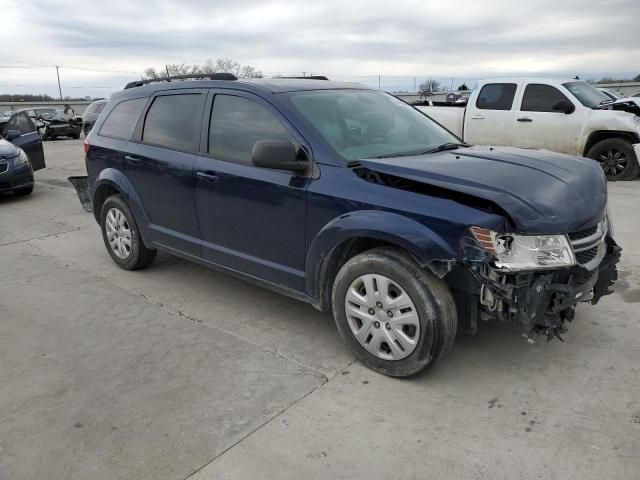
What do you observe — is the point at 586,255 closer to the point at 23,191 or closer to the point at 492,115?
the point at 492,115

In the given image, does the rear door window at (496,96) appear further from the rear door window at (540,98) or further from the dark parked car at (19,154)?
the dark parked car at (19,154)

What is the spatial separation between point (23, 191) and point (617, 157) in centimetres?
1046

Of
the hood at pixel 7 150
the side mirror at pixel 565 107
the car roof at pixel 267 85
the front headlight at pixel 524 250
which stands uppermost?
the car roof at pixel 267 85

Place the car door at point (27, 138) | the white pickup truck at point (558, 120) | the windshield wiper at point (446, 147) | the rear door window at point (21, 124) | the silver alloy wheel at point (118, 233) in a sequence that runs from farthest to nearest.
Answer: the rear door window at point (21, 124) < the car door at point (27, 138) < the white pickup truck at point (558, 120) < the silver alloy wheel at point (118, 233) < the windshield wiper at point (446, 147)

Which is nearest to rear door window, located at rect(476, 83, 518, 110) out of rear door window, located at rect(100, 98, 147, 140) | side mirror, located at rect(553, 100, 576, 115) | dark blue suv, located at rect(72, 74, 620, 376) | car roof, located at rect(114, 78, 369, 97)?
side mirror, located at rect(553, 100, 576, 115)

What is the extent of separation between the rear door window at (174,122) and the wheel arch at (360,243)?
152cm

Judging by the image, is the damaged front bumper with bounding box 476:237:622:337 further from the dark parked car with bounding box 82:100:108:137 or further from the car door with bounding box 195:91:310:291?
the dark parked car with bounding box 82:100:108:137

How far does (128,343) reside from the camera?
3805mm

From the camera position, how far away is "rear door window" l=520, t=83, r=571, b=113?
9.55 meters

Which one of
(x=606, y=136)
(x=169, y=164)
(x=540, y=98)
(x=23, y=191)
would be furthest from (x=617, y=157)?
(x=23, y=191)

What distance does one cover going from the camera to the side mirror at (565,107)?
9.38 m

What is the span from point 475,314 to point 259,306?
1938mm

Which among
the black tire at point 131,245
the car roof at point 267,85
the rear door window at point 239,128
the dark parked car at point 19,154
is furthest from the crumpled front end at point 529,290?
the dark parked car at point 19,154

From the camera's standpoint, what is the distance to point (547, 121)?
31.3 feet
